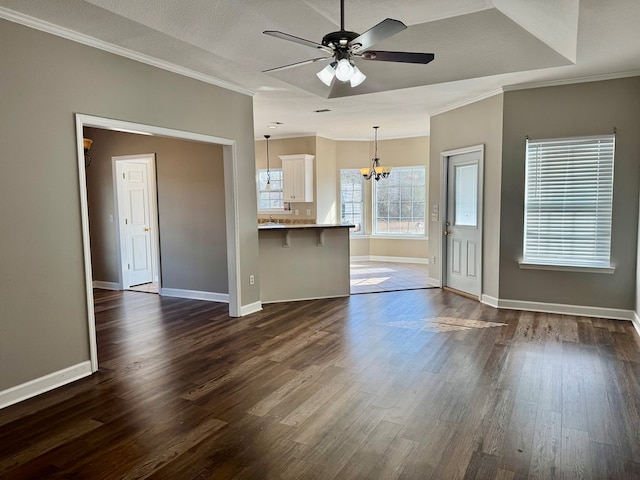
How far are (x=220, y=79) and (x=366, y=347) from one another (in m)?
3.23

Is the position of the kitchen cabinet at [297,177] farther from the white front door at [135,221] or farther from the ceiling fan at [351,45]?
the ceiling fan at [351,45]

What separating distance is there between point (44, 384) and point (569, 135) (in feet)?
18.8

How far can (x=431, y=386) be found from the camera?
10.4 feet

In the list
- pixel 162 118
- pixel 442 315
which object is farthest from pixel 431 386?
pixel 162 118

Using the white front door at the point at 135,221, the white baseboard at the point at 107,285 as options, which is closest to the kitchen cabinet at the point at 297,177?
the white front door at the point at 135,221

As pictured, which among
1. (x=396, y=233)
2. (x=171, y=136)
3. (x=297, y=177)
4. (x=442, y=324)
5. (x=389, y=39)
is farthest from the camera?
(x=396, y=233)

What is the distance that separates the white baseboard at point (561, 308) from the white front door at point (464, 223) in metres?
0.42

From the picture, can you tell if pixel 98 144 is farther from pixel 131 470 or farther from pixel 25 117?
pixel 131 470

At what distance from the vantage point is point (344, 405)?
114 inches

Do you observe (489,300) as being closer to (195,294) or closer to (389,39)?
(389,39)

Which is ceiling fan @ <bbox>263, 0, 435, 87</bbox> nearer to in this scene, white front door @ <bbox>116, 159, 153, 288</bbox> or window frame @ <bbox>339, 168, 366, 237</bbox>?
white front door @ <bbox>116, 159, 153, 288</bbox>

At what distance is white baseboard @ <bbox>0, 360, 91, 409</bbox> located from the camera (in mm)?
2956

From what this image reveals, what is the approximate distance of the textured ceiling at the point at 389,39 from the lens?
10.4 feet

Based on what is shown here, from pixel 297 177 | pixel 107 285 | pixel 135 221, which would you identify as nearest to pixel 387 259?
pixel 297 177
